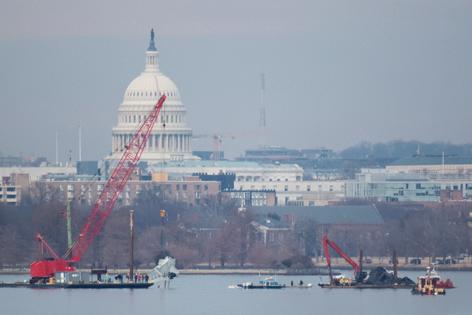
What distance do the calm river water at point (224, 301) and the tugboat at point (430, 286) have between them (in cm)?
43

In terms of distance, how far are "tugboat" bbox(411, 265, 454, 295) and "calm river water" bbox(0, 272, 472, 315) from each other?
43 cm

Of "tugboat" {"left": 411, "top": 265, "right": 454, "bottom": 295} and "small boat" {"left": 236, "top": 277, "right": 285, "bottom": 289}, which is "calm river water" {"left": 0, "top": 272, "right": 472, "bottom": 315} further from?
"small boat" {"left": 236, "top": 277, "right": 285, "bottom": 289}

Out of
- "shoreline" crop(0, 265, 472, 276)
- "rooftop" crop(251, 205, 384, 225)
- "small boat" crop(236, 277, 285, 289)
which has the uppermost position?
"rooftop" crop(251, 205, 384, 225)

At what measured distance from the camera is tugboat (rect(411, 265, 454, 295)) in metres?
128

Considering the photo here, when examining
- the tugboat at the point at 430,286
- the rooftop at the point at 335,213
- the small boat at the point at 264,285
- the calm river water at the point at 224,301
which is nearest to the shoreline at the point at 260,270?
the small boat at the point at 264,285

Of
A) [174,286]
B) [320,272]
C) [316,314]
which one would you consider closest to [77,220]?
[320,272]

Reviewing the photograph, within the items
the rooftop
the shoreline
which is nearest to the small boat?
the shoreline

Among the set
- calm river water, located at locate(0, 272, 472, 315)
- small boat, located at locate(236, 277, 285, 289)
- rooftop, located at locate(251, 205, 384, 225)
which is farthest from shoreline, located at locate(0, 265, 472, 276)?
rooftop, located at locate(251, 205, 384, 225)

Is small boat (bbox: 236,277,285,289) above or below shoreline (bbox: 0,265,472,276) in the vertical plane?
below

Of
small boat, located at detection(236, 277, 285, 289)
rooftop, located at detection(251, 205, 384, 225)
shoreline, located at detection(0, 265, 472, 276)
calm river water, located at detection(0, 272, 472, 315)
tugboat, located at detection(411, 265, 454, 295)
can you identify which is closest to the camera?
calm river water, located at detection(0, 272, 472, 315)

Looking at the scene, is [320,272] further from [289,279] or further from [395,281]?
[395,281]

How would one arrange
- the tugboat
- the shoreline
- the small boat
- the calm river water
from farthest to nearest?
the shoreline, the small boat, the tugboat, the calm river water

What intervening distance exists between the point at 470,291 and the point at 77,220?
34120 millimetres

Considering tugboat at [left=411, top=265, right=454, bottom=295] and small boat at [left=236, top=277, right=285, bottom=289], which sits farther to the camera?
small boat at [left=236, top=277, right=285, bottom=289]
